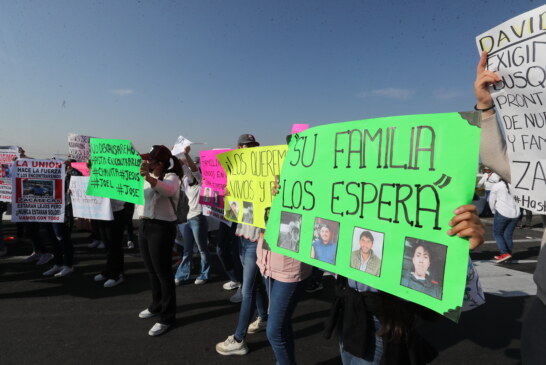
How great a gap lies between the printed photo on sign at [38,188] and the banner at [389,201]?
174 inches

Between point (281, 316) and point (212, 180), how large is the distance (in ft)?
5.35

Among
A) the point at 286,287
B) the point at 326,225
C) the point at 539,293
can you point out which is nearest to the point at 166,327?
the point at 286,287

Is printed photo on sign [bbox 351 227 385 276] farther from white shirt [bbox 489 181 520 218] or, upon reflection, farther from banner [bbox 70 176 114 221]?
white shirt [bbox 489 181 520 218]

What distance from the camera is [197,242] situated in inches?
188

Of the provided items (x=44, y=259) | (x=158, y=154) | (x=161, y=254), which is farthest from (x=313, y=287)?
(x=44, y=259)

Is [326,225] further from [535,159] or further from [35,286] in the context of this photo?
[35,286]

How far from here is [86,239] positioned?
24.6ft

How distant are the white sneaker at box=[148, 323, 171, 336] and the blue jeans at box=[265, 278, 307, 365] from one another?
5.34ft

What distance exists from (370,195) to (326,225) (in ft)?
1.01

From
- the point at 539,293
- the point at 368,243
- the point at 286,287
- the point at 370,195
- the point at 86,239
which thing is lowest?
the point at 86,239

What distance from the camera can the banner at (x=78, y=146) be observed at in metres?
5.32

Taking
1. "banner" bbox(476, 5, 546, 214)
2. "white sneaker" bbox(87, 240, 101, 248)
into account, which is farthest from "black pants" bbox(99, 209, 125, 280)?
"banner" bbox(476, 5, 546, 214)

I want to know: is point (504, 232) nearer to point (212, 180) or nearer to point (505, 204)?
point (505, 204)

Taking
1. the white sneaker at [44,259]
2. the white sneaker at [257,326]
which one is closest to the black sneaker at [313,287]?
the white sneaker at [257,326]
